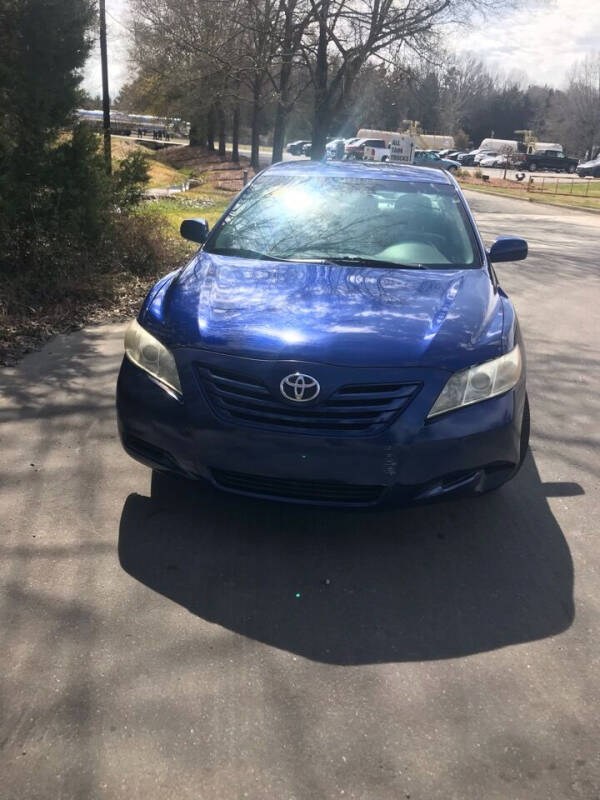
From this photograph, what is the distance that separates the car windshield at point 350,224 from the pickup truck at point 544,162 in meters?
63.3

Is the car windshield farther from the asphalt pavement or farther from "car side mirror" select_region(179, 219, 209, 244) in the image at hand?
the asphalt pavement

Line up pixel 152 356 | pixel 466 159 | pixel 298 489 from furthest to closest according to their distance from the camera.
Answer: pixel 466 159
pixel 152 356
pixel 298 489

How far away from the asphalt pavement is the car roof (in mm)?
2338

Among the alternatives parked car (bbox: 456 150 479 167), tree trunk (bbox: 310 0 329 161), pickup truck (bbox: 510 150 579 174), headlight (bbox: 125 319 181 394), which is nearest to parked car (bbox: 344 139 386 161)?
pickup truck (bbox: 510 150 579 174)

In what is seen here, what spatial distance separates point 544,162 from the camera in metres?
63.4

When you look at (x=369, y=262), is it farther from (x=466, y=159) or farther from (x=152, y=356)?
(x=466, y=159)

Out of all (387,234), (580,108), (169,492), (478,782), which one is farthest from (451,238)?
(580,108)

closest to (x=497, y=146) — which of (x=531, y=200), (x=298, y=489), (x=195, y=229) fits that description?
(x=531, y=200)

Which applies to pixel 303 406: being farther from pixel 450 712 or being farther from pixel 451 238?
pixel 451 238

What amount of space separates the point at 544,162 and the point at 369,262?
2615 inches

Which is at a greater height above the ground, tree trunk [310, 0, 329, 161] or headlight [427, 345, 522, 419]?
tree trunk [310, 0, 329, 161]

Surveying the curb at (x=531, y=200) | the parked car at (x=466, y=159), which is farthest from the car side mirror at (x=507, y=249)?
the parked car at (x=466, y=159)

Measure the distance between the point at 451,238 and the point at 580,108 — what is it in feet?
316

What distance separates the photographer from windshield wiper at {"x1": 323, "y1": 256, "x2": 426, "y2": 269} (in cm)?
407
